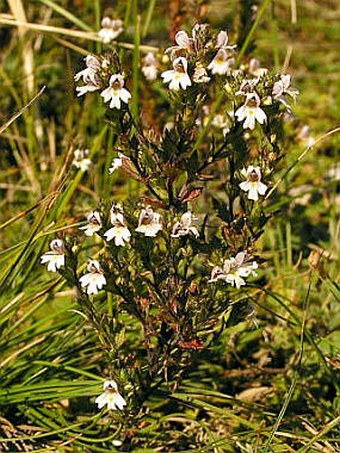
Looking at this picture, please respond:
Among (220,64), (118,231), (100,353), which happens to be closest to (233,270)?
(118,231)

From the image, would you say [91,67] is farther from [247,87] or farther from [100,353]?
[100,353]

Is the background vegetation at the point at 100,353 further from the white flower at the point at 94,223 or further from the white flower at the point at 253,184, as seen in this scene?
the white flower at the point at 253,184

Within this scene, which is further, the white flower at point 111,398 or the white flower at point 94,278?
the white flower at point 111,398

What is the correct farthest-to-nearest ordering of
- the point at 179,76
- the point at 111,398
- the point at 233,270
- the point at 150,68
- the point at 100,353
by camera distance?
the point at 150,68
the point at 100,353
the point at 111,398
the point at 233,270
the point at 179,76

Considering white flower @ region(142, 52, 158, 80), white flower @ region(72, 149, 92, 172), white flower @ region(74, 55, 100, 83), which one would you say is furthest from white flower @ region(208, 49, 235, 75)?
white flower @ region(142, 52, 158, 80)

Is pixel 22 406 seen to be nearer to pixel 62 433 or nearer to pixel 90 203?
pixel 62 433

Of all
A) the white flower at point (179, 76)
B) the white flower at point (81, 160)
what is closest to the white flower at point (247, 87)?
the white flower at point (179, 76)

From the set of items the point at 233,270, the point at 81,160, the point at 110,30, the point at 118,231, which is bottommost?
the point at 81,160

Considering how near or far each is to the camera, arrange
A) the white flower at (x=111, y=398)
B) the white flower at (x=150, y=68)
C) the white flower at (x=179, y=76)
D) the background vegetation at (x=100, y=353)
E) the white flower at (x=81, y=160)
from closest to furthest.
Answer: the white flower at (x=179, y=76)
the white flower at (x=111, y=398)
the background vegetation at (x=100, y=353)
the white flower at (x=81, y=160)
the white flower at (x=150, y=68)

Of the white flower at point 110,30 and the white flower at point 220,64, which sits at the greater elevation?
the white flower at point 220,64
